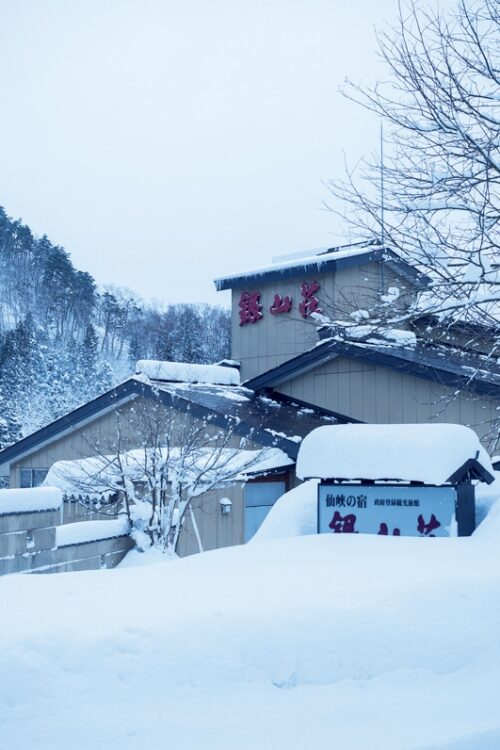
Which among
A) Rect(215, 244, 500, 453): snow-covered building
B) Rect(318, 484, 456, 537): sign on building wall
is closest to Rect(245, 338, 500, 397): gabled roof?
Rect(215, 244, 500, 453): snow-covered building

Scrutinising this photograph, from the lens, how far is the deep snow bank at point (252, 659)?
11.0ft

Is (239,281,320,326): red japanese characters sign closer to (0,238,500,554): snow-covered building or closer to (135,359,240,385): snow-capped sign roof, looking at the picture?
(0,238,500,554): snow-covered building

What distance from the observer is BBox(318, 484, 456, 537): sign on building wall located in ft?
20.2

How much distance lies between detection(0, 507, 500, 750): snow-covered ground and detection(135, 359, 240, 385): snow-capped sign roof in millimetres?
12739

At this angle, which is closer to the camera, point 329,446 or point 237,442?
point 329,446

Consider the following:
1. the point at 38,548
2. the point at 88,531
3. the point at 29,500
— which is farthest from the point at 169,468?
the point at 29,500

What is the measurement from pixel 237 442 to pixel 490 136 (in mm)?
8532

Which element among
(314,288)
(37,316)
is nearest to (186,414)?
(314,288)

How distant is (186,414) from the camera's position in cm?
1536

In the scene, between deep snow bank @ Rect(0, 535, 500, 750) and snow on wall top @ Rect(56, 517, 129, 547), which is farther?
snow on wall top @ Rect(56, 517, 129, 547)

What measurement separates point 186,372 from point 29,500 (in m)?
10.5

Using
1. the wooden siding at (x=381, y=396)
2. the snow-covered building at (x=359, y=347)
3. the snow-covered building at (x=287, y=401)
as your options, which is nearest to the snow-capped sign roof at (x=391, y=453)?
→ the snow-covered building at (x=359, y=347)

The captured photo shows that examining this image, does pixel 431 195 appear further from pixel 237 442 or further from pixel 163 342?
pixel 163 342

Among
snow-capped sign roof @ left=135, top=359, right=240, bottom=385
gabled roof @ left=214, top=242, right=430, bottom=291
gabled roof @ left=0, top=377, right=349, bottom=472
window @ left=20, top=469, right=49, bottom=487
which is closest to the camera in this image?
gabled roof @ left=0, top=377, right=349, bottom=472
